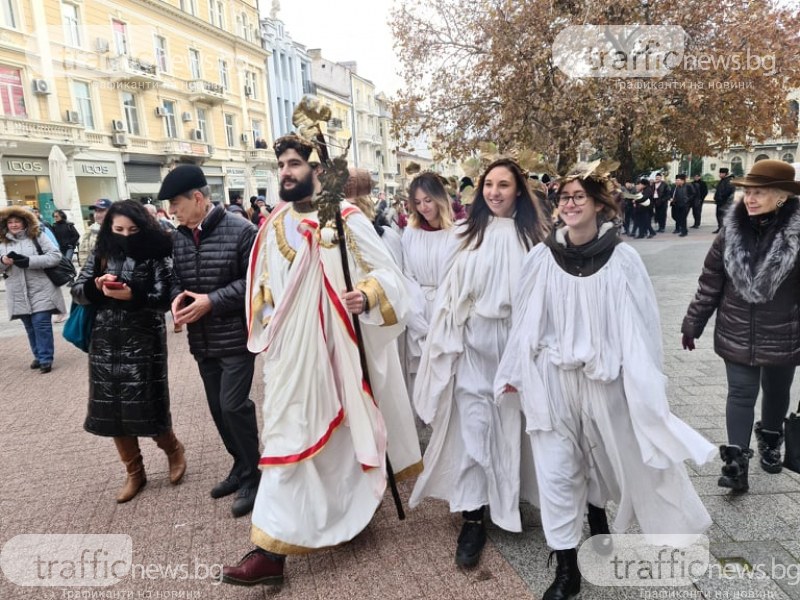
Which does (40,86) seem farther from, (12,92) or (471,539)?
(471,539)

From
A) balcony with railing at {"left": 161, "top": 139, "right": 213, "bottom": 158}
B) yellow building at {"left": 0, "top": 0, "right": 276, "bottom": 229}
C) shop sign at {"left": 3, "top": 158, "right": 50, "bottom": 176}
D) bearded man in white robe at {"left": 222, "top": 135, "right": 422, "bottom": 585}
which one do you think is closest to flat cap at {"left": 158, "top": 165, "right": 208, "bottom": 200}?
bearded man in white robe at {"left": 222, "top": 135, "right": 422, "bottom": 585}

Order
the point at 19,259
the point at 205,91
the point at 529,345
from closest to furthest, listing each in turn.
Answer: the point at 529,345 → the point at 19,259 → the point at 205,91

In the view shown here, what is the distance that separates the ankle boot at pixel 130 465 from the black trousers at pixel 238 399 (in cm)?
68

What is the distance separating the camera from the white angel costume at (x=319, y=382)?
256 cm

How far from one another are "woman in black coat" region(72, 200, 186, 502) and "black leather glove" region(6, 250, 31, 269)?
3.57m

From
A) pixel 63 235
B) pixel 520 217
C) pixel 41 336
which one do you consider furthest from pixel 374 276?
pixel 63 235

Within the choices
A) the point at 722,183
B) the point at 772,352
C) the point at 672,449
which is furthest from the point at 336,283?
the point at 722,183

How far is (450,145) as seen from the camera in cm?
1434

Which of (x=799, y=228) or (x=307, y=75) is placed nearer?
(x=799, y=228)

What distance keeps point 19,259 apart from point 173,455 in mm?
3982

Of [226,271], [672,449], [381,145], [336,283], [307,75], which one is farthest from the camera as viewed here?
[381,145]

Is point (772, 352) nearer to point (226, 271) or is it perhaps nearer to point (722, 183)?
point (226, 271)

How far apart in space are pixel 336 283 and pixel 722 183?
48.8ft

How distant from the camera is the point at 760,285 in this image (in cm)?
294
